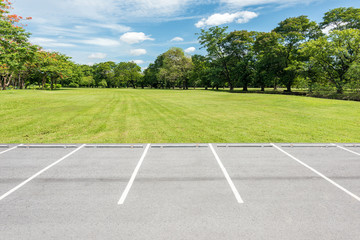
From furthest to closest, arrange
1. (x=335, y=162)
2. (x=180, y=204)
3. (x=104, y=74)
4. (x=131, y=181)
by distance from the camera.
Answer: (x=104, y=74), (x=335, y=162), (x=131, y=181), (x=180, y=204)

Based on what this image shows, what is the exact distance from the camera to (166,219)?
3846mm

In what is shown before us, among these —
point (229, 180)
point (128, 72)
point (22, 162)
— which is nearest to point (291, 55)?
point (229, 180)

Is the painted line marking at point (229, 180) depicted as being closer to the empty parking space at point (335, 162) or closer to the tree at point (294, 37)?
the empty parking space at point (335, 162)

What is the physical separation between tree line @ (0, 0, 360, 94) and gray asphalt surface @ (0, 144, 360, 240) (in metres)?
28.3

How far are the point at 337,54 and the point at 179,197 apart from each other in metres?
38.8

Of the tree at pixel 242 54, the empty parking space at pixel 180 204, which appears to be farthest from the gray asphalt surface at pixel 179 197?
the tree at pixel 242 54

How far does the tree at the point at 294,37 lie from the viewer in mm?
42312

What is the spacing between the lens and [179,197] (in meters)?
4.61

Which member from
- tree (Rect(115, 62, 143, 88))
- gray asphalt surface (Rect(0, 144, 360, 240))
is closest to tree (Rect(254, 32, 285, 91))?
gray asphalt surface (Rect(0, 144, 360, 240))

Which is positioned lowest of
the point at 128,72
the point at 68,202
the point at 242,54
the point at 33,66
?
the point at 68,202

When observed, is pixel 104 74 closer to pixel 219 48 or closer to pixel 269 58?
pixel 219 48

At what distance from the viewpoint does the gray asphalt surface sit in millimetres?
3570

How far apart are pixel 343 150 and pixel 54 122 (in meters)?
15.8

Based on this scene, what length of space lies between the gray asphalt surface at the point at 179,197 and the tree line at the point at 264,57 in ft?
92.7
